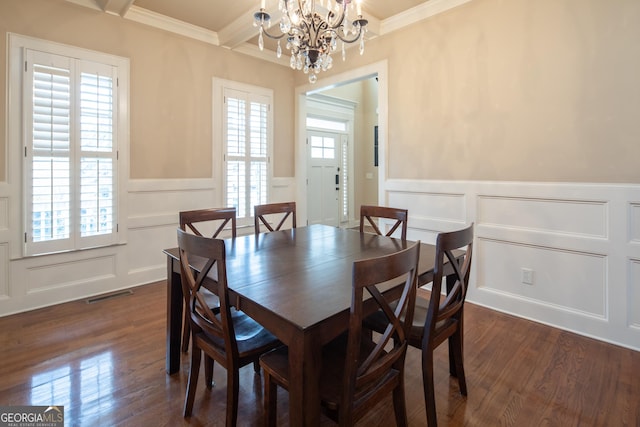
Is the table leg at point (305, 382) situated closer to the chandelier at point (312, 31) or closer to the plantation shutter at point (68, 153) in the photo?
the chandelier at point (312, 31)

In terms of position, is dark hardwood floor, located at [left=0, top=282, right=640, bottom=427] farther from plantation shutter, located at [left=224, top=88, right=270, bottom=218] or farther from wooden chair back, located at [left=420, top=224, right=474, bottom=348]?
plantation shutter, located at [left=224, top=88, right=270, bottom=218]

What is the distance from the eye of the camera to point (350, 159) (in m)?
6.84

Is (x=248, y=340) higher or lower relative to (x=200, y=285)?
lower

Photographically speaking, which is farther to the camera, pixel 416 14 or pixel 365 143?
pixel 365 143

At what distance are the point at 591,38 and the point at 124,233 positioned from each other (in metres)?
4.33

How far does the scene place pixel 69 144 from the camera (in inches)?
118

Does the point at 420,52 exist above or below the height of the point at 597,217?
above

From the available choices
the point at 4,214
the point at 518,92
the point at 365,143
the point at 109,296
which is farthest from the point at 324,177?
the point at 4,214

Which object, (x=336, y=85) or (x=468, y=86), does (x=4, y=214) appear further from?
(x=468, y=86)

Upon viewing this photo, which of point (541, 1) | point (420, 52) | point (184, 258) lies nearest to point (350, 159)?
point (420, 52)

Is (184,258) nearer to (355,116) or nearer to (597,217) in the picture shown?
(597,217)

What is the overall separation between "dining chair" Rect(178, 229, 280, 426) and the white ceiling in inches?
98.3

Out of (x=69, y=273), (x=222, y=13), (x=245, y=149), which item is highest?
(x=222, y=13)

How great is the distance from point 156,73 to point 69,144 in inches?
44.8
